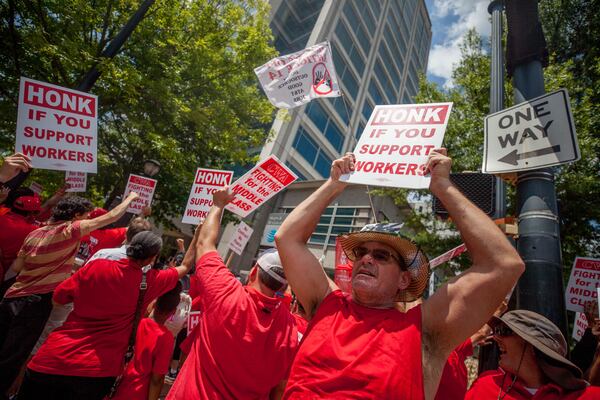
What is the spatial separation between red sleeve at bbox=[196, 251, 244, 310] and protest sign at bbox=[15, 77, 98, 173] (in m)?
2.62

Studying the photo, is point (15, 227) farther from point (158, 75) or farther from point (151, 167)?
point (158, 75)

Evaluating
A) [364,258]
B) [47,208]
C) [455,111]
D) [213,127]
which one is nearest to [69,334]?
[364,258]

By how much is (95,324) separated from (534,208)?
12.6 ft

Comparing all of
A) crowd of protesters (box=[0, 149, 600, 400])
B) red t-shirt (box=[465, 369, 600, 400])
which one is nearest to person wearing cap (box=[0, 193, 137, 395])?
crowd of protesters (box=[0, 149, 600, 400])

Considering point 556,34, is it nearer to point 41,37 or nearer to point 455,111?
point 455,111

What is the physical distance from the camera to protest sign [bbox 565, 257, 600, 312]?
509cm

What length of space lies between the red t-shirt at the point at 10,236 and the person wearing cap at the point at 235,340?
3161 mm

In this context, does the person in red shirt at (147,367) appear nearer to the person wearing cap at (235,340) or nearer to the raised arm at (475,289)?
the person wearing cap at (235,340)

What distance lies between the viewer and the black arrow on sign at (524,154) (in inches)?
105

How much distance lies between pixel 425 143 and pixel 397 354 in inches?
67.1

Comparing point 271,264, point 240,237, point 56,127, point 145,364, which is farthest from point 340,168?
point 240,237

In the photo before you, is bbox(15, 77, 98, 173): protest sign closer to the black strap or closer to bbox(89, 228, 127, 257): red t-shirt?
bbox(89, 228, 127, 257): red t-shirt

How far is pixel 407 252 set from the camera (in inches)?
74.4

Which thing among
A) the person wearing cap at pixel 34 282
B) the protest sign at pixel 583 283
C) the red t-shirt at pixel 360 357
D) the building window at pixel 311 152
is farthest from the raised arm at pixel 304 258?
the building window at pixel 311 152
